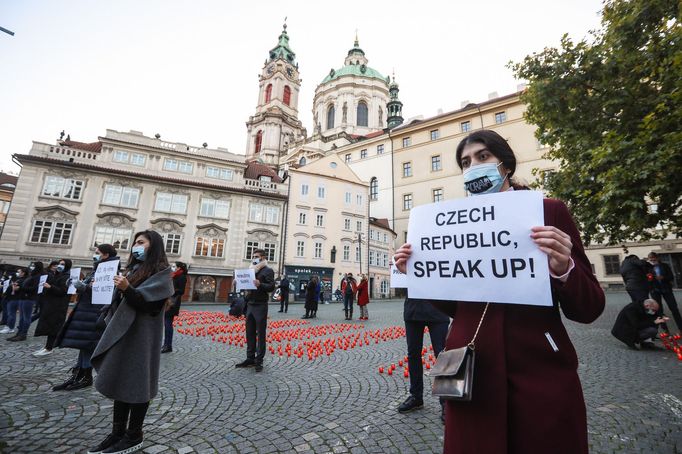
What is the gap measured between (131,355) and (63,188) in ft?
102

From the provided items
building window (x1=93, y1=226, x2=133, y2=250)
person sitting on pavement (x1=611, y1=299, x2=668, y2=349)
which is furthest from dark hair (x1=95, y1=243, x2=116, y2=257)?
building window (x1=93, y1=226, x2=133, y2=250)

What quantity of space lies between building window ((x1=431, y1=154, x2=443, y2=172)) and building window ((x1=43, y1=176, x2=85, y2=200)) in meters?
39.3

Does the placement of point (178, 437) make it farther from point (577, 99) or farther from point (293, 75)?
point (293, 75)

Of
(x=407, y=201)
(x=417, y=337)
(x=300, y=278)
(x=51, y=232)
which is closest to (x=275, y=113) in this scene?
(x=407, y=201)

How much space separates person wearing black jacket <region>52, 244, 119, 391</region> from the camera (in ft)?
16.6

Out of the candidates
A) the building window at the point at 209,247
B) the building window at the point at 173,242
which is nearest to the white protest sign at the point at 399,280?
the building window at the point at 209,247

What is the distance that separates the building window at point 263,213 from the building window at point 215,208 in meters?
2.31

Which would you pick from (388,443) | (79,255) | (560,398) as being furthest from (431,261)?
(79,255)

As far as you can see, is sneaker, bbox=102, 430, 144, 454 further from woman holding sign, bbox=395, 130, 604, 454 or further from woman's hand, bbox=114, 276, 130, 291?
woman holding sign, bbox=395, 130, 604, 454

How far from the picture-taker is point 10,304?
9.73 metres

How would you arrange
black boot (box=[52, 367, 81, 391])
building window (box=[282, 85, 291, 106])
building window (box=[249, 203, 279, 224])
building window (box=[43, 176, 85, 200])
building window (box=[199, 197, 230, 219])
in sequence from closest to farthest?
1. black boot (box=[52, 367, 81, 391])
2. building window (box=[43, 176, 85, 200])
3. building window (box=[199, 197, 230, 219])
4. building window (box=[249, 203, 279, 224])
5. building window (box=[282, 85, 291, 106])

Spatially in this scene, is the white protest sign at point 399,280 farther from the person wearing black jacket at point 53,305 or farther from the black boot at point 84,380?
the person wearing black jacket at point 53,305

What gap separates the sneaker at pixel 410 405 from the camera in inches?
169

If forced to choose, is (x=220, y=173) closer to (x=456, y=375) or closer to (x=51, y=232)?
(x=51, y=232)
